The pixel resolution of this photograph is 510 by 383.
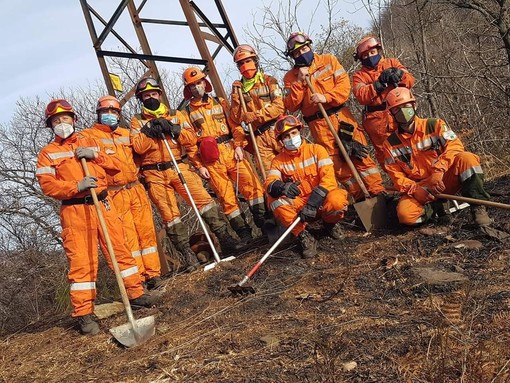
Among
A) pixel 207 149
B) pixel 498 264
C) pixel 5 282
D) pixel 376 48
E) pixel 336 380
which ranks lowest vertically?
pixel 498 264

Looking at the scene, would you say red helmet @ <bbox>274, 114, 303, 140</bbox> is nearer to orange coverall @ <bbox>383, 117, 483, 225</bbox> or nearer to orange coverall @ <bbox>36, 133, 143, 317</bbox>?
orange coverall @ <bbox>383, 117, 483, 225</bbox>

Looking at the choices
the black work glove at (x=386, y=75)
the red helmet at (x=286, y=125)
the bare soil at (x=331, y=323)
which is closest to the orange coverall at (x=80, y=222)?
the bare soil at (x=331, y=323)

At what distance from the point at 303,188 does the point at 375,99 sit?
1.41 metres

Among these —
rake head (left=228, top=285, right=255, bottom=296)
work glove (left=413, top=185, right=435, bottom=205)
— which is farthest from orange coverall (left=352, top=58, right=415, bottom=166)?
rake head (left=228, top=285, right=255, bottom=296)

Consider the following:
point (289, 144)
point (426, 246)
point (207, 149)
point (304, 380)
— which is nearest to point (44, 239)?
point (207, 149)

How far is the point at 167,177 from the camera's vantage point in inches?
264

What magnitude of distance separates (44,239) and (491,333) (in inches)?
569

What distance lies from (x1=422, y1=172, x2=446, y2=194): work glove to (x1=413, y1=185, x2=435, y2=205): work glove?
6 cm

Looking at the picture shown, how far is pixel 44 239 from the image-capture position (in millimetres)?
15133

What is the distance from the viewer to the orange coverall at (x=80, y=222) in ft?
16.5

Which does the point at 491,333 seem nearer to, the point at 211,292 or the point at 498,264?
the point at 498,264

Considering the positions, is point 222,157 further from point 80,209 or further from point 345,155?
point 80,209

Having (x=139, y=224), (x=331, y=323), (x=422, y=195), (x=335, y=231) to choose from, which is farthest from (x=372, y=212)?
(x=139, y=224)

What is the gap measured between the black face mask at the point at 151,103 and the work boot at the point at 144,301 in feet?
8.27
